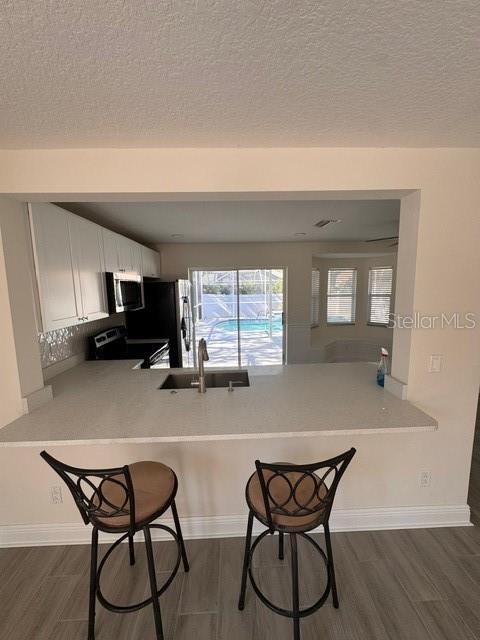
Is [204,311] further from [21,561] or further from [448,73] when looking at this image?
[448,73]

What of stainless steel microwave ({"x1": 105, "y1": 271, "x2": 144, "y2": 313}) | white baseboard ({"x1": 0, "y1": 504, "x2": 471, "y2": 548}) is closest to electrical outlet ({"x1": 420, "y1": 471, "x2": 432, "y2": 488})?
white baseboard ({"x1": 0, "y1": 504, "x2": 471, "y2": 548})

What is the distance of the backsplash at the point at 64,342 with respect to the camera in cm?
218

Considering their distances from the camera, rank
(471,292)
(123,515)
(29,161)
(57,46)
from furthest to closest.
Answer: (471,292)
(29,161)
(123,515)
(57,46)

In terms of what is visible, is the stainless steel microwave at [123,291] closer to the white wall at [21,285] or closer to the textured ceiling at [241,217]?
the textured ceiling at [241,217]

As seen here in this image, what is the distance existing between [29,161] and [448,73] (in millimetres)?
1942

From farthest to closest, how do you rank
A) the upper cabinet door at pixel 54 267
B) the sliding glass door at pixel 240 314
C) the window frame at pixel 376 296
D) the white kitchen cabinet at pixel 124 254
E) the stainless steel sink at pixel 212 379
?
the window frame at pixel 376 296
the sliding glass door at pixel 240 314
the white kitchen cabinet at pixel 124 254
the stainless steel sink at pixel 212 379
the upper cabinet door at pixel 54 267

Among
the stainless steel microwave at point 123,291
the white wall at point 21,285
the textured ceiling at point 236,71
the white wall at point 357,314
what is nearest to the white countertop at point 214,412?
the white wall at point 21,285

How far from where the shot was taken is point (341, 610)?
4.71 feet

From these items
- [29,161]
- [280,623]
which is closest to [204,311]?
[29,161]

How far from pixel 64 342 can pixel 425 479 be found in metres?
3.01

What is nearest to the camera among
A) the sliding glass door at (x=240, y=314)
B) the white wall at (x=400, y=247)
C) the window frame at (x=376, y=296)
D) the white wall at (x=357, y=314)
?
the white wall at (x=400, y=247)

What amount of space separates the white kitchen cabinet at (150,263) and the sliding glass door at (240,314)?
72cm

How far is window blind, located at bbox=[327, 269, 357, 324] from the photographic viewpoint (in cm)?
607

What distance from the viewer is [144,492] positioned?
1377mm
